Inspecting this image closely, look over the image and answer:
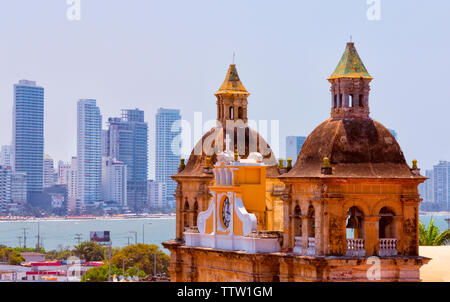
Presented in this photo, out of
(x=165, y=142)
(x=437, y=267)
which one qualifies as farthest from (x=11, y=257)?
(x=437, y=267)

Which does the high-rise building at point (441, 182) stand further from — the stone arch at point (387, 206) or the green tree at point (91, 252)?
the stone arch at point (387, 206)

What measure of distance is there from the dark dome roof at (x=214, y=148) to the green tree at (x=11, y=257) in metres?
93.9

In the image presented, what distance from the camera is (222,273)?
4597 cm

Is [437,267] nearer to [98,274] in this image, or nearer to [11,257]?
[98,274]

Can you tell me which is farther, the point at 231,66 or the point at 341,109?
the point at 231,66

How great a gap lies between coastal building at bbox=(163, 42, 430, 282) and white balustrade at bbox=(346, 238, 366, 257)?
1.4 inches

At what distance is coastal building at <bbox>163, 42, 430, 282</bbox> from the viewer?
38844 millimetres

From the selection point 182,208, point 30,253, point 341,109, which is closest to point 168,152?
point 30,253

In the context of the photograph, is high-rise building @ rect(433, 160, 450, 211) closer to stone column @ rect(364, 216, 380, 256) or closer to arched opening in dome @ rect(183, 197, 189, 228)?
arched opening in dome @ rect(183, 197, 189, 228)

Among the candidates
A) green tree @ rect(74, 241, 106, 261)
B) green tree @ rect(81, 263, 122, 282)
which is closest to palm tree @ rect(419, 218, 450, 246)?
green tree @ rect(81, 263, 122, 282)

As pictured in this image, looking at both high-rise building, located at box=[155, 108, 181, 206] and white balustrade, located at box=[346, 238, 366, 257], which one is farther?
high-rise building, located at box=[155, 108, 181, 206]

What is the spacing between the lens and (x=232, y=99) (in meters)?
51.8

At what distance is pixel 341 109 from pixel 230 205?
6715mm
